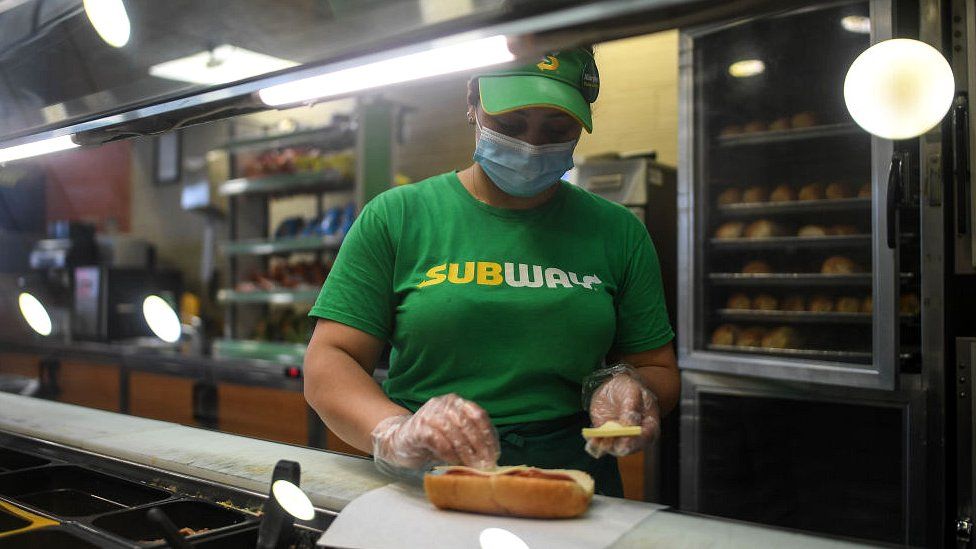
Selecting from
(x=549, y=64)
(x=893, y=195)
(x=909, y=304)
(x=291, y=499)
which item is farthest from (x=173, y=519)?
(x=909, y=304)

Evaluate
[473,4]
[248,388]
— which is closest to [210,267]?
[248,388]

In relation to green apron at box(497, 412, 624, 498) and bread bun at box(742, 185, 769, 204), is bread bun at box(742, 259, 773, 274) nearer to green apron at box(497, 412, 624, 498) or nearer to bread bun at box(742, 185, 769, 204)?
bread bun at box(742, 185, 769, 204)

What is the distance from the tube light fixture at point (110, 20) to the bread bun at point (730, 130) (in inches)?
103

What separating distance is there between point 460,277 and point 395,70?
0.44 metres

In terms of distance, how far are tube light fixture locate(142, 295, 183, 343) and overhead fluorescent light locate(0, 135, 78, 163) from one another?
1.32 ft

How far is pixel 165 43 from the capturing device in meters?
1.49

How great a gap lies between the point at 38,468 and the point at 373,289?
0.83m

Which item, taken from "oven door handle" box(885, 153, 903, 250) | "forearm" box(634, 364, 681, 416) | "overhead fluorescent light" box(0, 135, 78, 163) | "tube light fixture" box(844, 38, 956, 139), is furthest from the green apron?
"oven door handle" box(885, 153, 903, 250)

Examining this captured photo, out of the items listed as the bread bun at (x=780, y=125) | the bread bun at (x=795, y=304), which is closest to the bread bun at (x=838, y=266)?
the bread bun at (x=795, y=304)

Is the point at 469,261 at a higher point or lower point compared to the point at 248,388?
higher

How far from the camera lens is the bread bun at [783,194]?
11.1 feet

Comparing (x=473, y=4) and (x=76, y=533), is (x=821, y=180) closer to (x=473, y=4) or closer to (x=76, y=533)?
(x=473, y=4)

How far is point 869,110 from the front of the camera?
3.71ft

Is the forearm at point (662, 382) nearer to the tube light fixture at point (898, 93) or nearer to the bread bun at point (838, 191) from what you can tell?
the tube light fixture at point (898, 93)
